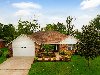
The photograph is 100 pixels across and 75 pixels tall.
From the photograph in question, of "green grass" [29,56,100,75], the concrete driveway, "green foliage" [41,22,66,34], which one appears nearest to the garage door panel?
"green grass" [29,56,100,75]

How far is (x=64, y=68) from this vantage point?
121ft

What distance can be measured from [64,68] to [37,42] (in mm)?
17270

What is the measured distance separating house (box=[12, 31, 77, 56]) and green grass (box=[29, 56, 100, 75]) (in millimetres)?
10759

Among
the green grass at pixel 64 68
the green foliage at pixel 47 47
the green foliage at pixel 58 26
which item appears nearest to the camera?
the green grass at pixel 64 68

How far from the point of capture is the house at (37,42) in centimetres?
5156

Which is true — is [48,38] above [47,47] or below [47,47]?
above

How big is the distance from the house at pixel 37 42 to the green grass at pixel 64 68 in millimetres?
10759

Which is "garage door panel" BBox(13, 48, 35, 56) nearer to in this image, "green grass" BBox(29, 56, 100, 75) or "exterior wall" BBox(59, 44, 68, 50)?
"exterior wall" BBox(59, 44, 68, 50)

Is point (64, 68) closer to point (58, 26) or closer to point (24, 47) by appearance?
point (24, 47)

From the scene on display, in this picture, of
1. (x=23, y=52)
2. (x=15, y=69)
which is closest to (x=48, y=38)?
(x=23, y=52)

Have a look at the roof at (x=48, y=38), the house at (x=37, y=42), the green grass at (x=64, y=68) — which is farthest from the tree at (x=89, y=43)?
the roof at (x=48, y=38)

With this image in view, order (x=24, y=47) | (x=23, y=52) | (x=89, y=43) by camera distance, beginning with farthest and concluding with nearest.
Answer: (x=23, y=52), (x=24, y=47), (x=89, y=43)

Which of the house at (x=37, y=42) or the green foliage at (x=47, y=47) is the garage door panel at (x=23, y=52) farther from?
the green foliage at (x=47, y=47)

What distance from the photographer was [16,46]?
170 ft
